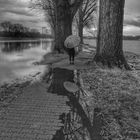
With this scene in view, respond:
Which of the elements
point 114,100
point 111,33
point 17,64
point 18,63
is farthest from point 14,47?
point 114,100

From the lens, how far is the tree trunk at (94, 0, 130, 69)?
8.48 meters

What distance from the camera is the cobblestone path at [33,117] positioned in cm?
318

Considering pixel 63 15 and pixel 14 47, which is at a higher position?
pixel 63 15

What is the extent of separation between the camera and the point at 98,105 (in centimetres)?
450

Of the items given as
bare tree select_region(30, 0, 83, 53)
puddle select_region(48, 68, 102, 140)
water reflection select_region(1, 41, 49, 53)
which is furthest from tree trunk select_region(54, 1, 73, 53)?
puddle select_region(48, 68, 102, 140)

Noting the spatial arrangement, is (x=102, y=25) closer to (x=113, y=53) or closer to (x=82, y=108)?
(x=113, y=53)

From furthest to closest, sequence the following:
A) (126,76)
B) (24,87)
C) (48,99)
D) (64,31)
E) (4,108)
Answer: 1. (64,31)
2. (126,76)
3. (24,87)
4. (48,99)
5. (4,108)

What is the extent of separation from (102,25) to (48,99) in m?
5.35

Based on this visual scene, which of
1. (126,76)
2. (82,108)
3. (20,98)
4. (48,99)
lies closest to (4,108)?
(20,98)

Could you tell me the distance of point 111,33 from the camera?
342 inches

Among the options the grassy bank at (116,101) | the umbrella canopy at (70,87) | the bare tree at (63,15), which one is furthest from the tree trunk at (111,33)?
the bare tree at (63,15)

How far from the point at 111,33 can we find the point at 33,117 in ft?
20.5

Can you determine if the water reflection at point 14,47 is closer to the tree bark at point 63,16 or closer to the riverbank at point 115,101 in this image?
the tree bark at point 63,16

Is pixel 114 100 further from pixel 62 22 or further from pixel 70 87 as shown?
pixel 62 22
